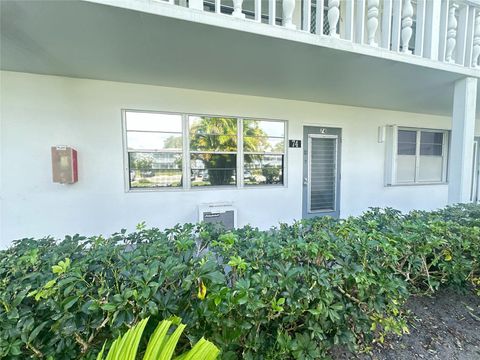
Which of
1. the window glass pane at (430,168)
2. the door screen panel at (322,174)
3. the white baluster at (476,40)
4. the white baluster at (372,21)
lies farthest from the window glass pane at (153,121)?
the window glass pane at (430,168)

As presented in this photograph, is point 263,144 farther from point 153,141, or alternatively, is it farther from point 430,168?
point 430,168

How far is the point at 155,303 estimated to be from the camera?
3.85 feet

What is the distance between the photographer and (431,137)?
20.1 ft

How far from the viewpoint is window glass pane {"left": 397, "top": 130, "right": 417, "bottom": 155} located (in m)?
5.72

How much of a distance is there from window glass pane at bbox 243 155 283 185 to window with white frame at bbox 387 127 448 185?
2687mm

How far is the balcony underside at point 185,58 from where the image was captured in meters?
2.14

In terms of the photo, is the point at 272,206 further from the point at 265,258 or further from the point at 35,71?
the point at 35,71

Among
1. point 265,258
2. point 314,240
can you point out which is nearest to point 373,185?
point 314,240

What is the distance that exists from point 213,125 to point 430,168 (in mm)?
5618

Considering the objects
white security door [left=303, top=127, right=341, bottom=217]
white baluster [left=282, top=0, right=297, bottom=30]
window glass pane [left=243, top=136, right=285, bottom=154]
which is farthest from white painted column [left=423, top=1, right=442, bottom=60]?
window glass pane [left=243, top=136, right=285, bottom=154]

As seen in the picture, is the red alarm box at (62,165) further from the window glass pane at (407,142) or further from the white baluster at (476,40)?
the window glass pane at (407,142)

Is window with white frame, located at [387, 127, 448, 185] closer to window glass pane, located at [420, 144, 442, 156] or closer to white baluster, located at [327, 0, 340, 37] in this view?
window glass pane, located at [420, 144, 442, 156]

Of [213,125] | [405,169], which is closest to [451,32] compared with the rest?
[405,169]

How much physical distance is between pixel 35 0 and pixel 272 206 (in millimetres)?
4031
